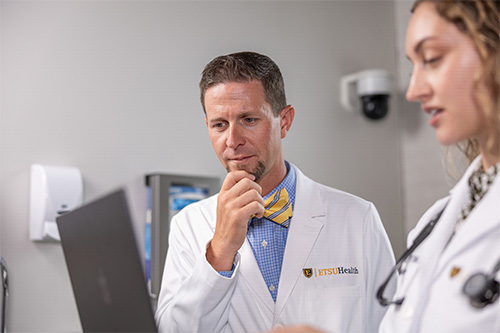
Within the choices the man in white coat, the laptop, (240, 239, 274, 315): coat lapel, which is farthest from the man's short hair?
the laptop

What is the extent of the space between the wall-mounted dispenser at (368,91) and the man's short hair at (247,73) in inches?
51.7

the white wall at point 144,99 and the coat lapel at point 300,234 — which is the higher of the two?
the white wall at point 144,99

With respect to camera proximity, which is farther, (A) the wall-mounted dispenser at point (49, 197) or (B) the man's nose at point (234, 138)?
(A) the wall-mounted dispenser at point (49, 197)

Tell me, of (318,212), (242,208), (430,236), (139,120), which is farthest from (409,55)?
(139,120)

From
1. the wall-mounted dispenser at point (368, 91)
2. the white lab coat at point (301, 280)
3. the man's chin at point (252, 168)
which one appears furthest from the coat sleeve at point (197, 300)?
the wall-mounted dispenser at point (368, 91)

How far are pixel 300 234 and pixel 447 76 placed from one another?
0.79 m

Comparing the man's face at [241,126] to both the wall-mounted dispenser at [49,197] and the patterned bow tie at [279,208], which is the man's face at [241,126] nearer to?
the patterned bow tie at [279,208]

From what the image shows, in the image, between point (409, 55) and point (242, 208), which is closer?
point (409, 55)

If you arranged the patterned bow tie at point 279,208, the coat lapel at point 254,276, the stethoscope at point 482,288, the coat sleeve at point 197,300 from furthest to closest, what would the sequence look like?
the patterned bow tie at point 279,208 → the coat lapel at point 254,276 → the coat sleeve at point 197,300 → the stethoscope at point 482,288

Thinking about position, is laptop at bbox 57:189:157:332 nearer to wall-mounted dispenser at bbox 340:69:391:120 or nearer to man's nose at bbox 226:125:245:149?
man's nose at bbox 226:125:245:149

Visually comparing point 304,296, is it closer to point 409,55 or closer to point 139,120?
point 409,55

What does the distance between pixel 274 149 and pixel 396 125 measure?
1.72 metres

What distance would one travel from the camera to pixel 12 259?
1927mm

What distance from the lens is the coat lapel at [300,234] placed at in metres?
1.49
